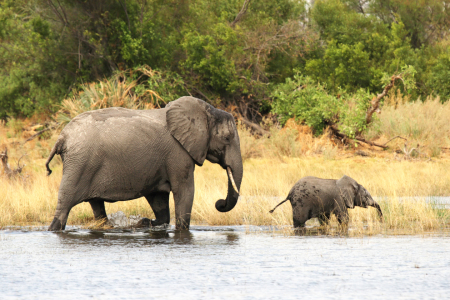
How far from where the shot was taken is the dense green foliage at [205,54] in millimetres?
24344

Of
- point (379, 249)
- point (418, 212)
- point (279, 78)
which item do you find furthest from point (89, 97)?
point (379, 249)

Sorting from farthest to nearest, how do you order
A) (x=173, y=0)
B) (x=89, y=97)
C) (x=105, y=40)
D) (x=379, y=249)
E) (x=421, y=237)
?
(x=173, y=0) < (x=105, y=40) < (x=89, y=97) < (x=421, y=237) < (x=379, y=249)

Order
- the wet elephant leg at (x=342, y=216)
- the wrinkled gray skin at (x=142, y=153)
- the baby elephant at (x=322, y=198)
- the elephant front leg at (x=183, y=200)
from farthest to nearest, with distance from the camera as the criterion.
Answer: the wet elephant leg at (x=342, y=216), the baby elephant at (x=322, y=198), the elephant front leg at (x=183, y=200), the wrinkled gray skin at (x=142, y=153)

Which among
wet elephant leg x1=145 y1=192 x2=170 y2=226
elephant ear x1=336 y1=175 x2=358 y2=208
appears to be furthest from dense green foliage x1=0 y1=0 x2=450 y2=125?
wet elephant leg x1=145 y1=192 x2=170 y2=226

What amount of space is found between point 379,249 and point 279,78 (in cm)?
1935

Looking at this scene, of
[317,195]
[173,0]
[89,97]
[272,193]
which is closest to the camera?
[317,195]

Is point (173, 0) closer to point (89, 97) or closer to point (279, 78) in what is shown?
point (279, 78)

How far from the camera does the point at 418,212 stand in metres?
11.2

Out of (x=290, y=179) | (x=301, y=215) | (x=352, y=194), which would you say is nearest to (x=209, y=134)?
(x=301, y=215)

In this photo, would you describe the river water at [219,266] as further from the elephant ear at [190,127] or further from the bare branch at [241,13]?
the bare branch at [241,13]

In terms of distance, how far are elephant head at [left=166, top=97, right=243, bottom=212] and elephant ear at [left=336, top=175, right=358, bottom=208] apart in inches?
59.5

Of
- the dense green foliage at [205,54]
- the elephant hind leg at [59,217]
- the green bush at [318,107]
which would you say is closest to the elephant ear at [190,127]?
the elephant hind leg at [59,217]

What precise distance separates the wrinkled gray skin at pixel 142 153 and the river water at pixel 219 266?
0.62m

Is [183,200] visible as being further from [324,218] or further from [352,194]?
[352,194]
